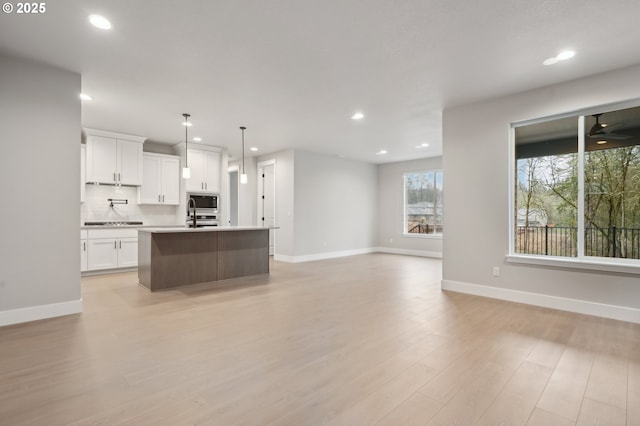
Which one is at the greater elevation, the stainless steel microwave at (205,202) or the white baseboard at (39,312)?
the stainless steel microwave at (205,202)

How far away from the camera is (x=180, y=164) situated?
7.19 metres

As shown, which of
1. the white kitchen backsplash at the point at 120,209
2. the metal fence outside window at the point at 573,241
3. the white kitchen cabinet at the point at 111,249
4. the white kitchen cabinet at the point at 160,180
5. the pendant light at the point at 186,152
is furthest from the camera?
the white kitchen cabinet at the point at 160,180

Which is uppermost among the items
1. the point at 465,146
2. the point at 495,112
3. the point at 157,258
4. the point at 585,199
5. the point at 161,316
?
the point at 495,112

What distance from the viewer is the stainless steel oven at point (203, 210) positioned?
7172 millimetres

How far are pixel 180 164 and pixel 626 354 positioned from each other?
306 inches

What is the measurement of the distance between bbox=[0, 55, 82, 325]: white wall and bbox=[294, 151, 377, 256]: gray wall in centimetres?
478

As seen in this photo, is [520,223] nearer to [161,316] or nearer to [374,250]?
[161,316]

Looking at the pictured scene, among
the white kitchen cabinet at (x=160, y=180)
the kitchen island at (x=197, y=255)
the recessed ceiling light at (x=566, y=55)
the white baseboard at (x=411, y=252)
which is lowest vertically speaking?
the white baseboard at (x=411, y=252)

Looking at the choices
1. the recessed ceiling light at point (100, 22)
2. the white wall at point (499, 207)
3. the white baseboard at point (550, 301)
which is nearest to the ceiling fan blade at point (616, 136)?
the white wall at point (499, 207)

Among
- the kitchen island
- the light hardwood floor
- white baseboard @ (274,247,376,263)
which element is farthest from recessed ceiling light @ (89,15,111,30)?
white baseboard @ (274,247,376,263)

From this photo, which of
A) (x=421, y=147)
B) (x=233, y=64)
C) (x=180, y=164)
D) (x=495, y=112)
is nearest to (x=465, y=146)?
(x=495, y=112)

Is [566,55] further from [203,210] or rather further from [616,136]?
[203,210]

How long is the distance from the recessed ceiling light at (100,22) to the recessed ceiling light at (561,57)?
432 cm

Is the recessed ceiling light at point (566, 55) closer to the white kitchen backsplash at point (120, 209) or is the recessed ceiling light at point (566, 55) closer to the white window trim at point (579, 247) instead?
→ the white window trim at point (579, 247)
